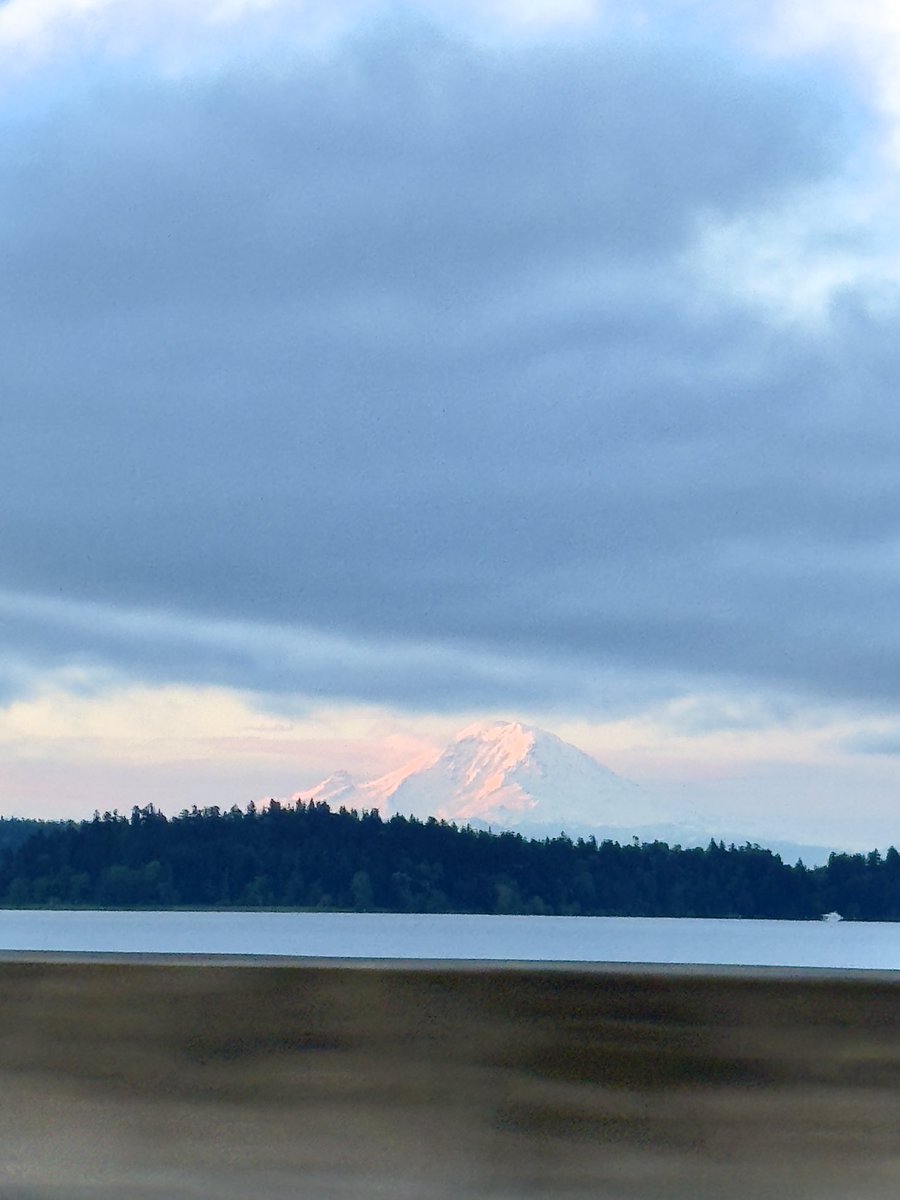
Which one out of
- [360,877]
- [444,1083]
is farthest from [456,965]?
[360,877]

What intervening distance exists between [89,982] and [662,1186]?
1.63 metres

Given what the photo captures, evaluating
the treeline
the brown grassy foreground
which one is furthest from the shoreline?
the treeline

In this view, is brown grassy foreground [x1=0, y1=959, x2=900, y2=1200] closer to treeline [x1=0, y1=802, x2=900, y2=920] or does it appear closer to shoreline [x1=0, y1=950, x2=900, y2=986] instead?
shoreline [x1=0, y1=950, x2=900, y2=986]

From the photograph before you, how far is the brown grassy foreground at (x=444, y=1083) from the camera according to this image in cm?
508

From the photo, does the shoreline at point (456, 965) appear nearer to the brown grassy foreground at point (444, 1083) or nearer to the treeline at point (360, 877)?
the brown grassy foreground at point (444, 1083)

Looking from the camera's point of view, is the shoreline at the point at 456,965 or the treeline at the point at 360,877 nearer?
the shoreline at the point at 456,965

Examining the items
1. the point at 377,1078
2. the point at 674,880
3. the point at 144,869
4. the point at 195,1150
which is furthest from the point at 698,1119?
the point at 674,880

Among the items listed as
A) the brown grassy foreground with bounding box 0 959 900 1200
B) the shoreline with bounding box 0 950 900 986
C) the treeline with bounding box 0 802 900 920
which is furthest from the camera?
the treeline with bounding box 0 802 900 920

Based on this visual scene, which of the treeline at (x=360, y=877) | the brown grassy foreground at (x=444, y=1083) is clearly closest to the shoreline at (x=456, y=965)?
the brown grassy foreground at (x=444, y=1083)

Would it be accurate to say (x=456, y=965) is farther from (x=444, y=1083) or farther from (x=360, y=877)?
(x=360, y=877)

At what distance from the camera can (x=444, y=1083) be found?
5.27m

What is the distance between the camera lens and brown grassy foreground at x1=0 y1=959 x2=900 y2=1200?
16.7 feet

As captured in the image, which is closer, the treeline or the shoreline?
the shoreline

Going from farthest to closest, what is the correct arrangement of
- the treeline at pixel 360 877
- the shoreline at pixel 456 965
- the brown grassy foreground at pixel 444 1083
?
1. the treeline at pixel 360 877
2. the shoreline at pixel 456 965
3. the brown grassy foreground at pixel 444 1083
